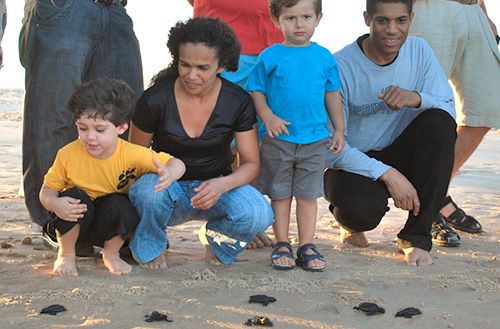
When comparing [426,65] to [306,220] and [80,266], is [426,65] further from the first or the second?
[80,266]

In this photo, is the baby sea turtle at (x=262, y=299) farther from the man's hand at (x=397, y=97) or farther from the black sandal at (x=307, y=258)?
the man's hand at (x=397, y=97)

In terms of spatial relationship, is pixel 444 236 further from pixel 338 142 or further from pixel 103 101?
pixel 103 101

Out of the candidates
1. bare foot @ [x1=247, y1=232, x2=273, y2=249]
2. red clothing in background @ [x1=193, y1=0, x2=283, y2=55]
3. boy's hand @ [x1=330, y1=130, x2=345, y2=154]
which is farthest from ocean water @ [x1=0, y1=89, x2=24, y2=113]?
boy's hand @ [x1=330, y1=130, x2=345, y2=154]

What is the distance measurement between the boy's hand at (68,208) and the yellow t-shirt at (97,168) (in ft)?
0.40

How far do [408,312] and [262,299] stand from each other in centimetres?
57

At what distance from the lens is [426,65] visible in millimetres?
3992

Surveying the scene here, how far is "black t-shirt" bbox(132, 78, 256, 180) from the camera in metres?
3.51

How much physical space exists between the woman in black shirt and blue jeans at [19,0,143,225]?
41 centimetres

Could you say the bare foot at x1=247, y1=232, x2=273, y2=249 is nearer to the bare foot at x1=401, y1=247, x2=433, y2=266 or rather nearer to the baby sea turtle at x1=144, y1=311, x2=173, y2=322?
the bare foot at x1=401, y1=247, x2=433, y2=266

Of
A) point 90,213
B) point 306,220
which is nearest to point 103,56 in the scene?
point 90,213

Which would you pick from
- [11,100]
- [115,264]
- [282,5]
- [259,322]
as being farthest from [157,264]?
[11,100]

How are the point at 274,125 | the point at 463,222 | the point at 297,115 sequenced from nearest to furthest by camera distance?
the point at 274,125, the point at 297,115, the point at 463,222

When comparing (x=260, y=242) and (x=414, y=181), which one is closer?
(x=414, y=181)

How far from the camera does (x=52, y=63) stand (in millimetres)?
3660
